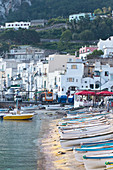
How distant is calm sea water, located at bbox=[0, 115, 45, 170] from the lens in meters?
32.0

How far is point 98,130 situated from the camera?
117 feet

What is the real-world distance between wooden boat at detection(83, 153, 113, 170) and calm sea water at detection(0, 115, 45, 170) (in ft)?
13.6

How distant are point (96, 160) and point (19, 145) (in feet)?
39.6

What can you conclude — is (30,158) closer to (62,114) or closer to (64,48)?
(62,114)

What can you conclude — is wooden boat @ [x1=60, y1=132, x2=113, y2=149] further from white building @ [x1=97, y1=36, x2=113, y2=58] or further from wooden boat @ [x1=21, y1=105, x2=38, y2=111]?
white building @ [x1=97, y1=36, x2=113, y2=58]

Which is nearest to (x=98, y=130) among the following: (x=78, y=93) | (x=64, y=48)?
(x=78, y=93)

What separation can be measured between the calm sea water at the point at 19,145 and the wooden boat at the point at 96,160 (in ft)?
13.6

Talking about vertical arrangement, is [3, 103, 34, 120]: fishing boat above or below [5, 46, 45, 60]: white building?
below

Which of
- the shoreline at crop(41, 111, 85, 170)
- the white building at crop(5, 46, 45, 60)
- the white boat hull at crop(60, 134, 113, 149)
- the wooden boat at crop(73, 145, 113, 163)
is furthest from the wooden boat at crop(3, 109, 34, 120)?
the white building at crop(5, 46, 45, 60)

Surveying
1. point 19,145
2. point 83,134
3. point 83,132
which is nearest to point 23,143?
point 19,145

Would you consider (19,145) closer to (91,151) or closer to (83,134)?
(83,134)

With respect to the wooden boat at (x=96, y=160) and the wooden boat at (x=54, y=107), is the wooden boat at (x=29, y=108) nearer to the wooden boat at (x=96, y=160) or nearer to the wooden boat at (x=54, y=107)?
the wooden boat at (x=54, y=107)

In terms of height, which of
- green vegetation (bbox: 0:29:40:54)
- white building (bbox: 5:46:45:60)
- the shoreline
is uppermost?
green vegetation (bbox: 0:29:40:54)

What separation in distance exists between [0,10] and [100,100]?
13709cm
